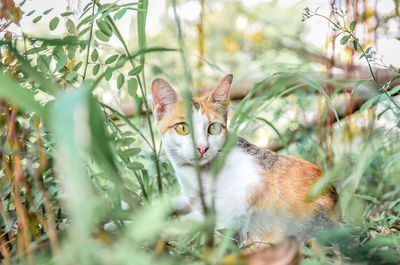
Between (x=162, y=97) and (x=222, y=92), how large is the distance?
0.18 meters

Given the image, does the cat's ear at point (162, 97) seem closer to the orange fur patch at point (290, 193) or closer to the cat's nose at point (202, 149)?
the cat's nose at point (202, 149)

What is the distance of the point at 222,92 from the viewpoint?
1025 mm

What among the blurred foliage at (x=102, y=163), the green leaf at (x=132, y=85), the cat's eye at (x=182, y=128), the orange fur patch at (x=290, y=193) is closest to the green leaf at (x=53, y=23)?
the blurred foliage at (x=102, y=163)

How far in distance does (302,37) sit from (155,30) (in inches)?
46.1

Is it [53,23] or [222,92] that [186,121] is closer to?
[222,92]

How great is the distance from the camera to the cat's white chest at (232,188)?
0.89 m

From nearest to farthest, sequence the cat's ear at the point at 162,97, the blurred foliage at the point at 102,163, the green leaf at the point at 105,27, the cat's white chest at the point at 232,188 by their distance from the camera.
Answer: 1. the blurred foliage at the point at 102,163
2. the green leaf at the point at 105,27
3. the cat's white chest at the point at 232,188
4. the cat's ear at the point at 162,97

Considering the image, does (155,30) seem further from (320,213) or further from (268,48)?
(320,213)

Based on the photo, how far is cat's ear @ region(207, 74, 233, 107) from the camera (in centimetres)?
99

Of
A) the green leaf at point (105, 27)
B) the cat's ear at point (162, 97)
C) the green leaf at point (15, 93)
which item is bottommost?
the cat's ear at point (162, 97)

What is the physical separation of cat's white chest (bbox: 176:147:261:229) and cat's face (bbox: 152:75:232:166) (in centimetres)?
7

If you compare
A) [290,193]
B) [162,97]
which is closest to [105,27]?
[162,97]

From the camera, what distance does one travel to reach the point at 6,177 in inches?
22.8

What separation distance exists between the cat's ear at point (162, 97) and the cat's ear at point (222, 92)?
0.11 metres
